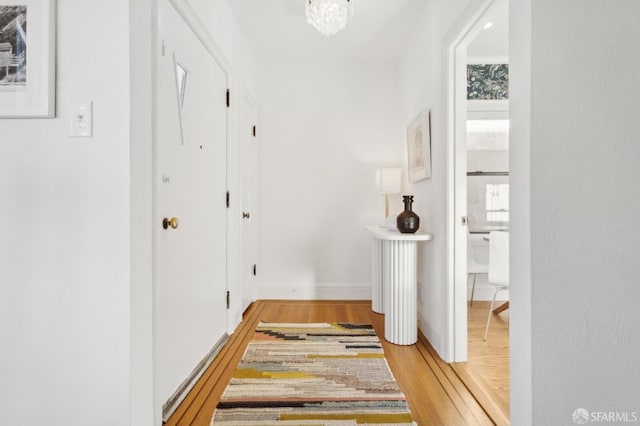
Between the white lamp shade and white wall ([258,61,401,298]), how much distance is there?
0.38 m

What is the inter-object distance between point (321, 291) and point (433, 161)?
191cm

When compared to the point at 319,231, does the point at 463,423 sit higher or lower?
lower

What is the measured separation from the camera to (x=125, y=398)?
1113mm

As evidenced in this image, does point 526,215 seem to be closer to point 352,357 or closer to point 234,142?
point 352,357

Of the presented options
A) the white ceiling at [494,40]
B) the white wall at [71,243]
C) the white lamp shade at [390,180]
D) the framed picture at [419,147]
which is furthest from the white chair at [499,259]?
the white wall at [71,243]

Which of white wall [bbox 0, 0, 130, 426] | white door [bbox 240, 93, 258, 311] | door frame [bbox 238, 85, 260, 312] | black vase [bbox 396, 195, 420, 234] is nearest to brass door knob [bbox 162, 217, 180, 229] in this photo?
white wall [bbox 0, 0, 130, 426]

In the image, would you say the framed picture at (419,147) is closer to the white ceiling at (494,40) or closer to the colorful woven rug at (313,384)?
the white ceiling at (494,40)

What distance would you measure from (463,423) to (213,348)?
158cm

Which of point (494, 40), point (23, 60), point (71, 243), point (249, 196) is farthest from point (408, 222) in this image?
point (23, 60)

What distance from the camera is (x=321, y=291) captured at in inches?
138

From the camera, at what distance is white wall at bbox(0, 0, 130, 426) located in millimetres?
1101

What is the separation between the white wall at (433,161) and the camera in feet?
7.00
